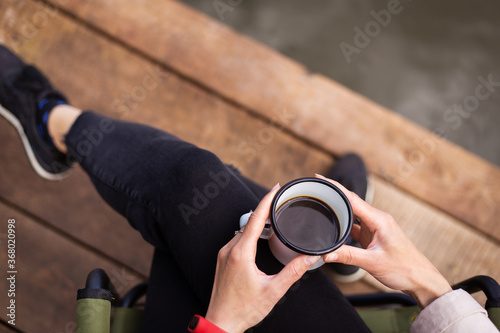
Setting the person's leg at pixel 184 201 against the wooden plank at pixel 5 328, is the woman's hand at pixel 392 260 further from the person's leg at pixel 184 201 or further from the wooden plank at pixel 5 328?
the wooden plank at pixel 5 328

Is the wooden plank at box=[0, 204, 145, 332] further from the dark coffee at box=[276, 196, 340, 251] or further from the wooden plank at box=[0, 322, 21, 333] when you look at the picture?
the dark coffee at box=[276, 196, 340, 251]

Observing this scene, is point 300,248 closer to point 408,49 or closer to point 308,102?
point 308,102

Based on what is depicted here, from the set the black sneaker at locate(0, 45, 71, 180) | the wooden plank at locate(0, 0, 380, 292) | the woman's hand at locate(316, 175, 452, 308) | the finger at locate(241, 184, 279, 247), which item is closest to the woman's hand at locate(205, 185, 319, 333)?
the finger at locate(241, 184, 279, 247)

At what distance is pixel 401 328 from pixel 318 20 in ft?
3.98

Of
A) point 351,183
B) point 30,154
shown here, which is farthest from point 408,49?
point 30,154

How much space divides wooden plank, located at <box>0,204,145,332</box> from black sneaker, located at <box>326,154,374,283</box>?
58cm

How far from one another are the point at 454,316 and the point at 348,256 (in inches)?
7.7

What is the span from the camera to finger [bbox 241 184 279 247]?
55 cm

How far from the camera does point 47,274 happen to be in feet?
3.44

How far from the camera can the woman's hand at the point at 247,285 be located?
0.55 m

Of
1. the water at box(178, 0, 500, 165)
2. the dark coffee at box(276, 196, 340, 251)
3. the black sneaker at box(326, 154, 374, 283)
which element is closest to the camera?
the dark coffee at box(276, 196, 340, 251)

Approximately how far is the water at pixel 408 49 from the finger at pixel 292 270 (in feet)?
3.60

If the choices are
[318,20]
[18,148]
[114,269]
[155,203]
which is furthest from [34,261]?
[318,20]

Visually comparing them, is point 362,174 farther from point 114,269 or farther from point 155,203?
point 114,269
